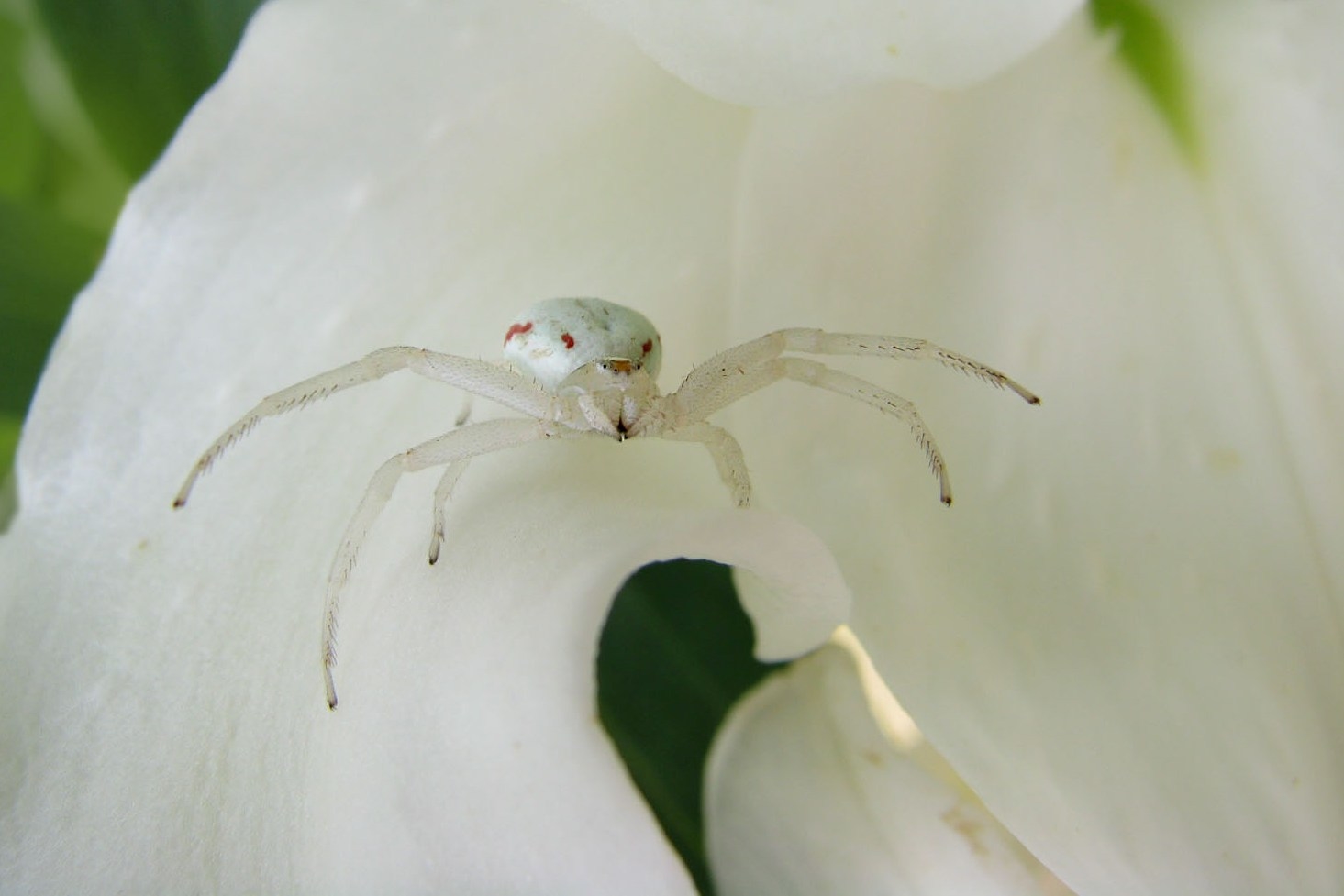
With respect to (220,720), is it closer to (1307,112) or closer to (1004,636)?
(1004,636)

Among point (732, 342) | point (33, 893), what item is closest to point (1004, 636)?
point (732, 342)

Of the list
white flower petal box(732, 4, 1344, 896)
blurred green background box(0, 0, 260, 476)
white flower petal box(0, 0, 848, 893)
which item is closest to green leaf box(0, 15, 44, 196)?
blurred green background box(0, 0, 260, 476)

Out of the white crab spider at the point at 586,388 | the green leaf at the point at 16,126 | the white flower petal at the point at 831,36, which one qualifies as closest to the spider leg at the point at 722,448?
the white crab spider at the point at 586,388

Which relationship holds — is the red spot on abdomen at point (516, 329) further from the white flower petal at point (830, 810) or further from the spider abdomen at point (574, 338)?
the white flower petal at point (830, 810)

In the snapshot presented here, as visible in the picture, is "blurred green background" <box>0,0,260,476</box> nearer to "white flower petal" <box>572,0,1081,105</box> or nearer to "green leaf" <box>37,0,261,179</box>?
"green leaf" <box>37,0,261,179</box>

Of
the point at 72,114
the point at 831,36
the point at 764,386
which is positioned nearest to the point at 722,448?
the point at 764,386
